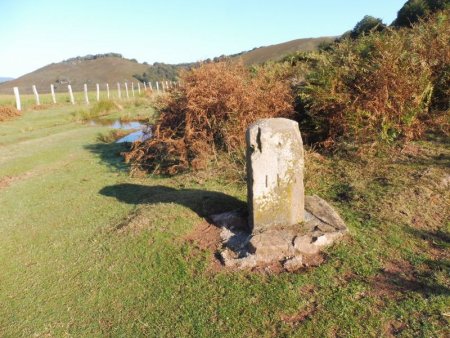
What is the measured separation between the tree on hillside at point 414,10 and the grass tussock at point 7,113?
20.8 metres

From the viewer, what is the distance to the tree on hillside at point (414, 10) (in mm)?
15000

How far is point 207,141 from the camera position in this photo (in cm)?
963

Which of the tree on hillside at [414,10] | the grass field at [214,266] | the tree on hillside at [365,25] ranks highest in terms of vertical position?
the tree on hillside at [414,10]

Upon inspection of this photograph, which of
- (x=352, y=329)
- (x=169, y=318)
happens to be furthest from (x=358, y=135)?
(x=169, y=318)

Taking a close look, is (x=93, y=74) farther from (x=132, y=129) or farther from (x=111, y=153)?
(x=111, y=153)

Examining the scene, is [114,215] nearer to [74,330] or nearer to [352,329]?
[74,330]

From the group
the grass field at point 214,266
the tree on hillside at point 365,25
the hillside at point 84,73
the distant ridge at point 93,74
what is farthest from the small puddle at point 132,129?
the hillside at point 84,73

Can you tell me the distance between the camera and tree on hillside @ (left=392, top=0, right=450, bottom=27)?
591 inches

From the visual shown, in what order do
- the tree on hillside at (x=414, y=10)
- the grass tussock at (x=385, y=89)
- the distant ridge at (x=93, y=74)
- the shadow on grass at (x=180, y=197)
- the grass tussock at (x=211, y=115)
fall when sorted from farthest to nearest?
1. the distant ridge at (x=93, y=74)
2. the tree on hillside at (x=414, y=10)
3. the grass tussock at (x=211, y=115)
4. the grass tussock at (x=385, y=89)
5. the shadow on grass at (x=180, y=197)

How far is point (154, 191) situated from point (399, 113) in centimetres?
511

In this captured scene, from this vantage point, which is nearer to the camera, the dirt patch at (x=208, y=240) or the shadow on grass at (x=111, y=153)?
the dirt patch at (x=208, y=240)

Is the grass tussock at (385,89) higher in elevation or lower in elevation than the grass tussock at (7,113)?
higher

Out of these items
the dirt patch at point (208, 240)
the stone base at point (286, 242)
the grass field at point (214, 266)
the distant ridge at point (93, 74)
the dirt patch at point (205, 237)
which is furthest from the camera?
the distant ridge at point (93, 74)

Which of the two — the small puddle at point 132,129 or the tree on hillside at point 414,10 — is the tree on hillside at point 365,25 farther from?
the small puddle at point 132,129
